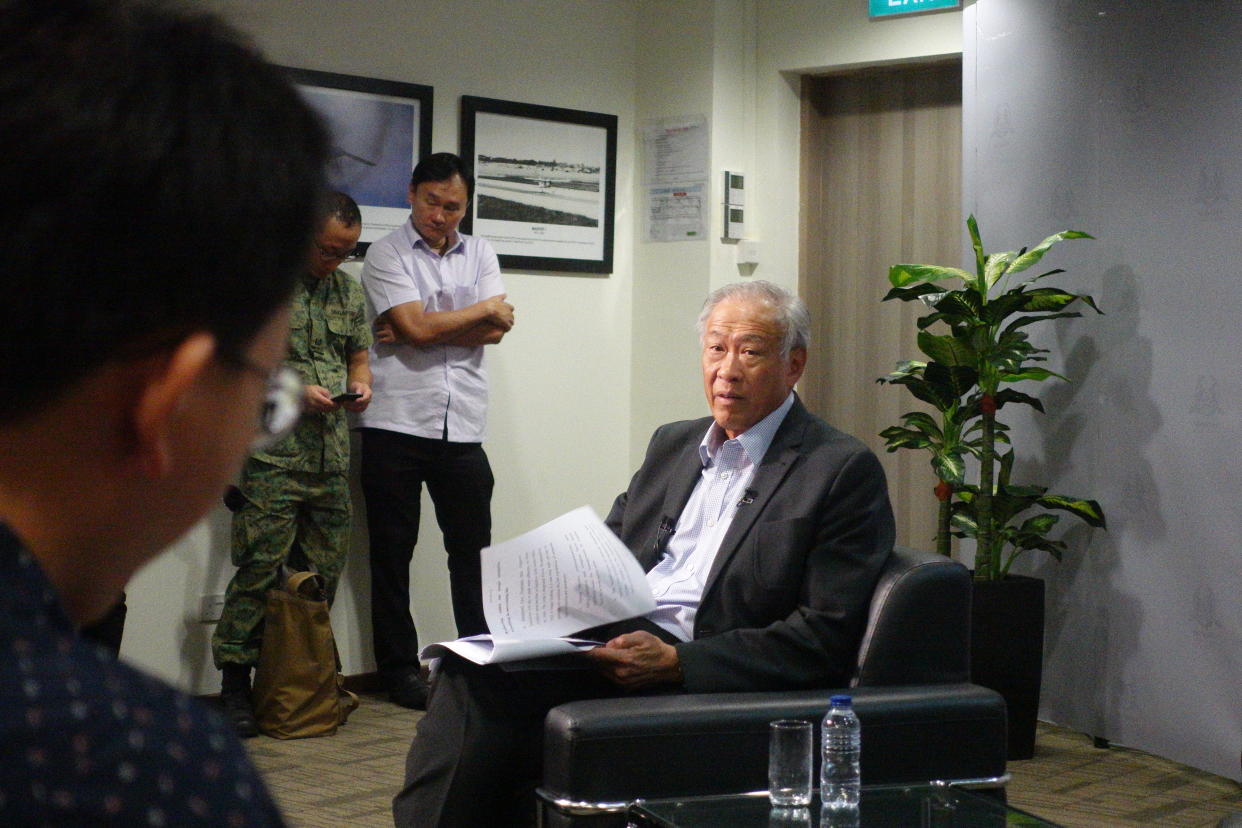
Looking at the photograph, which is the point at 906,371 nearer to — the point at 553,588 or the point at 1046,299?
the point at 1046,299

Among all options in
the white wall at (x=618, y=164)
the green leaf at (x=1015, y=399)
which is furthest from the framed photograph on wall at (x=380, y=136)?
the green leaf at (x=1015, y=399)

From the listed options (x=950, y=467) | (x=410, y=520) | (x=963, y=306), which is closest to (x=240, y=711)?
(x=410, y=520)

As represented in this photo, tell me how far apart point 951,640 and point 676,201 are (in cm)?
322

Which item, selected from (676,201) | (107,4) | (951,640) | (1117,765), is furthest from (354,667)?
(107,4)

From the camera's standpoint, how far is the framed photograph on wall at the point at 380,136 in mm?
4664

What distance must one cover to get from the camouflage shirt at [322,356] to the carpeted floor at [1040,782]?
33.6 inches

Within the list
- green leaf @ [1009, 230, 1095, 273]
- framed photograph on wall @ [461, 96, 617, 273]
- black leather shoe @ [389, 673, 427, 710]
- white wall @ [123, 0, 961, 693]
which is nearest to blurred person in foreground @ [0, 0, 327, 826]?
green leaf @ [1009, 230, 1095, 273]

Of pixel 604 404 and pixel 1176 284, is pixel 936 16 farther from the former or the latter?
pixel 604 404

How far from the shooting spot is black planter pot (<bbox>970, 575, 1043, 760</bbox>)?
401 cm

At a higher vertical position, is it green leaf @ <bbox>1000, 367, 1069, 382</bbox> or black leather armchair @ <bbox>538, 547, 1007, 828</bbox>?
green leaf @ <bbox>1000, 367, 1069, 382</bbox>

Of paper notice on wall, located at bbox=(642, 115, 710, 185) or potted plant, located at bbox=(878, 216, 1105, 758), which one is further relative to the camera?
paper notice on wall, located at bbox=(642, 115, 710, 185)

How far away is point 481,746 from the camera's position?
241 cm

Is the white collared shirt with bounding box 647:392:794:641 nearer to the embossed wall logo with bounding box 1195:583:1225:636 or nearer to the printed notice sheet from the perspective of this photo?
the printed notice sheet

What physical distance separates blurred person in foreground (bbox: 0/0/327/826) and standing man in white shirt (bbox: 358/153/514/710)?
4000 mm
